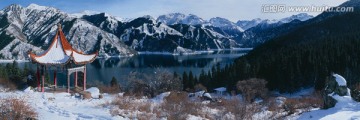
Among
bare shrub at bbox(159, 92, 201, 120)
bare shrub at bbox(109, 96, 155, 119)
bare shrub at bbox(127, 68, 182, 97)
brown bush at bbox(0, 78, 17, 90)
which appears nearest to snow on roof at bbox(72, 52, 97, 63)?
bare shrub at bbox(127, 68, 182, 97)

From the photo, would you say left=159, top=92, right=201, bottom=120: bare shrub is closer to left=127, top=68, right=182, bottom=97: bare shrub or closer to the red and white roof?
the red and white roof

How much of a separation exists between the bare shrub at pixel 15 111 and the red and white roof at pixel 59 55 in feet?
49.0

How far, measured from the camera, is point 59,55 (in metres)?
31.9

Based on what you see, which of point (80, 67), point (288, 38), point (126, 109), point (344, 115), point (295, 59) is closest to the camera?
point (344, 115)

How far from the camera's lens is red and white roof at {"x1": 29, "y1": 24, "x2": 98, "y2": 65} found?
102 feet

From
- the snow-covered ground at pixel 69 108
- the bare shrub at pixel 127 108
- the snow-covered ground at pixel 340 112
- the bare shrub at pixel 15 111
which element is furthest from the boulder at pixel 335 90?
the bare shrub at pixel 15 111

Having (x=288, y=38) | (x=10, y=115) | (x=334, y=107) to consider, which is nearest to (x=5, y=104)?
(x=10, y=115)

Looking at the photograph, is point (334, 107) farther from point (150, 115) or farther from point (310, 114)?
point (150, 115)

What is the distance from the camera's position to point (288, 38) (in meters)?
143

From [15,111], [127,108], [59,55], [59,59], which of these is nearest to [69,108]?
[127,108]

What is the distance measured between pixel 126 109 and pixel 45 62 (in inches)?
515

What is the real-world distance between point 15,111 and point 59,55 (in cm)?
1654

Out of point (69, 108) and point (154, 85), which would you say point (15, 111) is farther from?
point (154, 85)

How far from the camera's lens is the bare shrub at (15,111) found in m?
15.8
